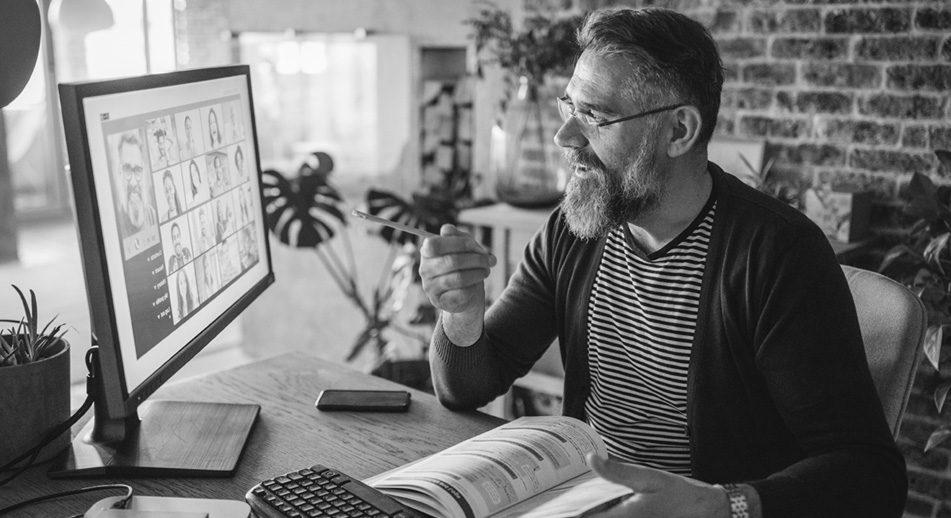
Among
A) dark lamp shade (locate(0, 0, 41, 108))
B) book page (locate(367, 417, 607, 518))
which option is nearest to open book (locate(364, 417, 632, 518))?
book page (locate(367, 417, 607, 518))

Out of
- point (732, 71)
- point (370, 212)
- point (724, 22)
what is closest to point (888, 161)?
point (732, 71)

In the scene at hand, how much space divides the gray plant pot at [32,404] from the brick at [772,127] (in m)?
2.15

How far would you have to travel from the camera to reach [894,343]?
52.5 inches

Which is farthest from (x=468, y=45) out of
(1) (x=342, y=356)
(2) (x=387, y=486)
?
(2) (x=387, y=486)

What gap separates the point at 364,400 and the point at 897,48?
1.86m

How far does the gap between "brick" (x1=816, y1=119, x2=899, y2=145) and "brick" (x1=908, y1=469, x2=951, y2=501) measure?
3.15 feet

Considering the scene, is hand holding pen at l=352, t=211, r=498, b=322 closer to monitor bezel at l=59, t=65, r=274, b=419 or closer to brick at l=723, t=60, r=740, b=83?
monitor bezel at l=59, t=65, r=274, b=419

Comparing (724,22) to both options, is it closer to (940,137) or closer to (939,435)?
(940,137)

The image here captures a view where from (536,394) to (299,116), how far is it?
1.91 meters

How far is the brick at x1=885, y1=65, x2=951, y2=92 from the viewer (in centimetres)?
242

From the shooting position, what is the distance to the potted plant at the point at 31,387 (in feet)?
3.89

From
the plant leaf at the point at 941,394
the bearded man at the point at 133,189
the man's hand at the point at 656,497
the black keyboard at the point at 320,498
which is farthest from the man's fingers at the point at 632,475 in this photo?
the plant leaf at the point at 941,394

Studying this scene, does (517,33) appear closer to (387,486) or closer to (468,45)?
(468,45)

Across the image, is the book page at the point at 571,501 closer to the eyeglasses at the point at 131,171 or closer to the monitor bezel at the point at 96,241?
the monitor bezel at the point at 96,241
